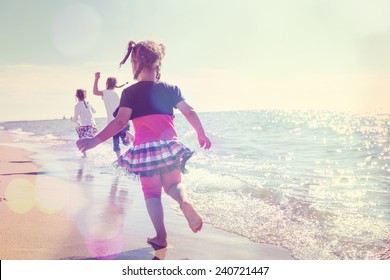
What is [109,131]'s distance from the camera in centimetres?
294

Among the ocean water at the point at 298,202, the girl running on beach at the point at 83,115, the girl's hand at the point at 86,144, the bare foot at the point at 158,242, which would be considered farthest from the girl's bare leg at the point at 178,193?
the girl running on beach at the point at 83,115

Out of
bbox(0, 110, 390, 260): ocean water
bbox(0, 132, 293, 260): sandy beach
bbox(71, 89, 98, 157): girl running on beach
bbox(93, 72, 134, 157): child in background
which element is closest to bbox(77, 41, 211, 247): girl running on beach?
bbox(0, 132, 293, 260): sandy beach

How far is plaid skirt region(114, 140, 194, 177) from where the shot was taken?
2977mm

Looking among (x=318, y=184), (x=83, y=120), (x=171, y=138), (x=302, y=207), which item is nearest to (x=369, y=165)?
(x=318, y=184)

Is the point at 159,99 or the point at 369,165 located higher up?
the point at 159,99

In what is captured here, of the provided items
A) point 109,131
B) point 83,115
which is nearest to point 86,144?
point 109,131

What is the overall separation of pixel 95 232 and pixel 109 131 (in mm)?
846

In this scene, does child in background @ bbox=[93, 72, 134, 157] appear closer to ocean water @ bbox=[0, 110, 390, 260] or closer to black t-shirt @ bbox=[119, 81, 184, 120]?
ocean water @ bbox=[0, 110, 390, 260]

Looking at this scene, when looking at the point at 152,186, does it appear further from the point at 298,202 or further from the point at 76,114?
the point at 76,114

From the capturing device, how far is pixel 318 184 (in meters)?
6.14

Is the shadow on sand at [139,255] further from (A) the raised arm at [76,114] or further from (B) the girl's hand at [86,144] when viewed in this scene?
(A) the raised arm at [76,114]

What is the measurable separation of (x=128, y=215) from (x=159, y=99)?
1.29 m

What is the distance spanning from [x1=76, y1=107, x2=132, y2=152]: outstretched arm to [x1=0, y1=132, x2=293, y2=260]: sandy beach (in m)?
0.71
